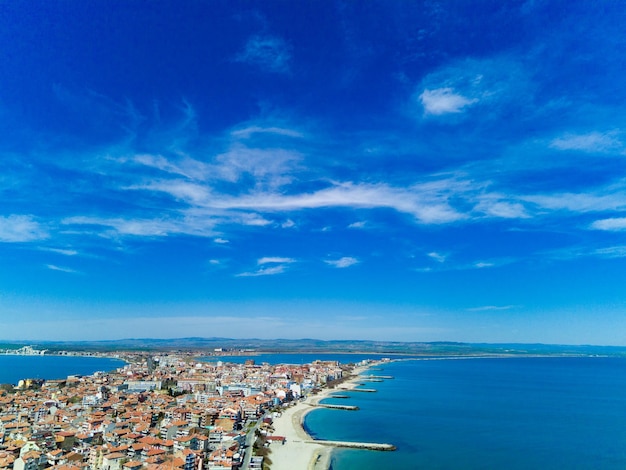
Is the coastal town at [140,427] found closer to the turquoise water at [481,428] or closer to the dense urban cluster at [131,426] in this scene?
the dense urban cluster at [131,426]

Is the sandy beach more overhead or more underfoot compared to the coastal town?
more underfoot

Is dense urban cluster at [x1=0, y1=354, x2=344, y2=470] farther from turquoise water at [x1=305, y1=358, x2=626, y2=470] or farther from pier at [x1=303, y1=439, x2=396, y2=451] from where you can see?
turquoise water at [x1=305, y1=358, x2=626, y2=470]

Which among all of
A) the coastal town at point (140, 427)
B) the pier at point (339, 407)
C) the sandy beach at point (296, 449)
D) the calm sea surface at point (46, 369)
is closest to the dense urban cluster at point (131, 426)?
the coastal town at point (140, 427)

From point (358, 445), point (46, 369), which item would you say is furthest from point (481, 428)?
point (46, 369)

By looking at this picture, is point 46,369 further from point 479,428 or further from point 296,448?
point 479,428

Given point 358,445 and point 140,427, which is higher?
point 140,427

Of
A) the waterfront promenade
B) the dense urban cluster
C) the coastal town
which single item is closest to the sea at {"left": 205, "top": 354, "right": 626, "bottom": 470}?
the waterfront promenade
